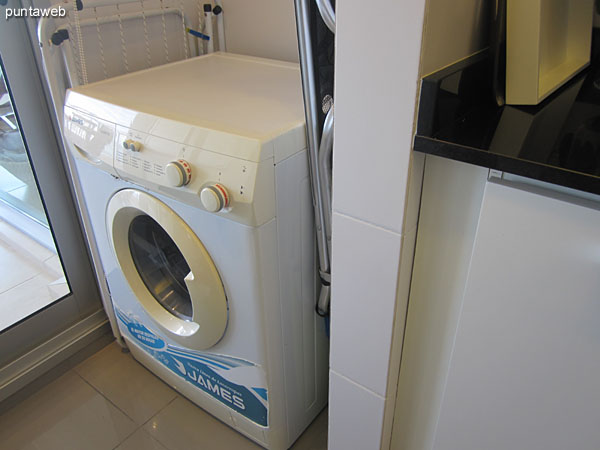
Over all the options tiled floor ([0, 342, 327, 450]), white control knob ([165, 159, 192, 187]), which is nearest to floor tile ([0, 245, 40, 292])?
tiled floor ([0, 342, 327, 450])

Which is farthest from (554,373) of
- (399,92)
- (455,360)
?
(399,92)

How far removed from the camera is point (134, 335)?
1.47 m

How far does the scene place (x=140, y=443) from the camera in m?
1.37

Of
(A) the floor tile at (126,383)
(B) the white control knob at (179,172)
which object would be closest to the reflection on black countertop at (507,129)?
(B) the white control knob at (179,172)

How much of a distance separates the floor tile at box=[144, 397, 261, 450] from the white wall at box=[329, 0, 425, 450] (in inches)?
19.8

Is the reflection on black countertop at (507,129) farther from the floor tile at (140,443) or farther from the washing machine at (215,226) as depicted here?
the floor tile at (140,443)

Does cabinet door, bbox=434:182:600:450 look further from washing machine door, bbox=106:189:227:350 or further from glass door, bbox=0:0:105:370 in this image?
glass door, bbox=0:0:105:370

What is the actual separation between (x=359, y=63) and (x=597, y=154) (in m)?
0.32

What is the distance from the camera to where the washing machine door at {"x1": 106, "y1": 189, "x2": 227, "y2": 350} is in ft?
3.39

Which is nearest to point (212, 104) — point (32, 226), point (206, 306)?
point (206, 306)

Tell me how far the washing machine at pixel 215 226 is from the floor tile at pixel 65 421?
227mm

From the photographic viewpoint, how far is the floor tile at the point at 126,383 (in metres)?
1.47

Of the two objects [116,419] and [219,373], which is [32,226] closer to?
[116,419]

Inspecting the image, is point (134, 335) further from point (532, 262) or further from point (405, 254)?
point (532, 262)
